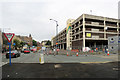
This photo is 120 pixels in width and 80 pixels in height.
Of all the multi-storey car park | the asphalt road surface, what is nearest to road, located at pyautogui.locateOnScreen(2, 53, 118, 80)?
the asphalt road surface

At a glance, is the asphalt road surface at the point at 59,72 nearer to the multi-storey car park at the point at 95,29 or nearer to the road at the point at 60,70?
the road at the point at 60,70

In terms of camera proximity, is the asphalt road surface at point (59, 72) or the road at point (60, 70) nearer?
the asphalt road surface at point (59, 72)

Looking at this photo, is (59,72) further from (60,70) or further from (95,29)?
(95,29)

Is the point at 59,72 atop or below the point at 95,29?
below

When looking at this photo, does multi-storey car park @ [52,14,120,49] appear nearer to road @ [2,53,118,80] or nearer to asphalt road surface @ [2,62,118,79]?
road @ [2,53,118,80]

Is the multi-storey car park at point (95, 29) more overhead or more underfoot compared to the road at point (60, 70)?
more overhead

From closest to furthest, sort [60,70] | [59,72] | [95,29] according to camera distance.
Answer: [59,72], [60,70], [95,29]

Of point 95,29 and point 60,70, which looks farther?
point 95,29

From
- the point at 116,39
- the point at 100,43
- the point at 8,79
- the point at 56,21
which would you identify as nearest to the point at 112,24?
the point at 100,43

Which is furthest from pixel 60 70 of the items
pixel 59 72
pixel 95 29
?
pixel 95 29

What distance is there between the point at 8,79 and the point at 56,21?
2017cm

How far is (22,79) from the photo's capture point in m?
4.61

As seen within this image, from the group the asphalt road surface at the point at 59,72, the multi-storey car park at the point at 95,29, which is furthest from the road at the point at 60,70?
the multi-storey car park at the point at 95,29

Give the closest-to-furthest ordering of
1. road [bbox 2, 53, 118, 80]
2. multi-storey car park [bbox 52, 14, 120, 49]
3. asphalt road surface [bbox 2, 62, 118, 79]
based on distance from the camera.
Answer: asphalt road surface [bbox 2, 62, 118, 79]
road [bbox 2, 53, 118, 80]
multi-storey car park [bbox 52, 14, 120, 49]
